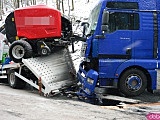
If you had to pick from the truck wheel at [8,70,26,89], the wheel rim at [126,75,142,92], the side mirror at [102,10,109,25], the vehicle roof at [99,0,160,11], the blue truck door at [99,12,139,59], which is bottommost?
the truck wheel at [8,70,26,89]

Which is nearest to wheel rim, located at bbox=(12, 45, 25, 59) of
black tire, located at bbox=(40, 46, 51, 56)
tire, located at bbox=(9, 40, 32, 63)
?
tire, located at bbox=(9, 40, 32, 63)

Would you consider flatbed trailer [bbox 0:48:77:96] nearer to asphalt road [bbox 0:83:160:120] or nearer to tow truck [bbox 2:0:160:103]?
tow truck [bbox 2:0:160:103]

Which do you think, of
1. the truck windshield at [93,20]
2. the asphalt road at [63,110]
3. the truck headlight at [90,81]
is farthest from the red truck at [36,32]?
the asphalt road at [63,110]

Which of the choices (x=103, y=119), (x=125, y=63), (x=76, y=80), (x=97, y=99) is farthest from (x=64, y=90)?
(x=103, y=119)

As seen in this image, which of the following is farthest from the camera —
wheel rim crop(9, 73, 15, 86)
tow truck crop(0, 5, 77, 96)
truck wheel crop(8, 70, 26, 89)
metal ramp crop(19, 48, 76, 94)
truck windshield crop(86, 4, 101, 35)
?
wheel rim crop(9, 73, 15, 86)

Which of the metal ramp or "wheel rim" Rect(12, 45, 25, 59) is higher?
"wheel rim" Rect(12, 45, 25, 59)

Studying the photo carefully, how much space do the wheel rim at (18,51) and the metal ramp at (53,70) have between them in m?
0.52

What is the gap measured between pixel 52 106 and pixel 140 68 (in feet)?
9.11

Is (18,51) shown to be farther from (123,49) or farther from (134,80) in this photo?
(134,80)

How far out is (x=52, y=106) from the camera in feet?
23.7

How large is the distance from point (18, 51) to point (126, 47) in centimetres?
356

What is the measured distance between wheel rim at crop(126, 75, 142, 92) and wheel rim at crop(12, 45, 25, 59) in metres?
3.52

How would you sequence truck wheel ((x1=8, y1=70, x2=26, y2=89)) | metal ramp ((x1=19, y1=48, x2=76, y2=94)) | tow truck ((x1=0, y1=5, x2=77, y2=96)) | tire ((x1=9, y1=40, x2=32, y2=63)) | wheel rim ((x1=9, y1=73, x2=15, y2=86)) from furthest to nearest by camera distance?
wheel rim ((x1=9, y1=73, x2=15, y2=86)) → truck wheel ((x1=8, y1=70, x2=26, y2=89)) → tire ((x1=9, y1=40, x2=32, y2=63)) → tow truck ((x1=0, y1=5, x2=77, y2=96)) → metal ramp ((x1=19, y1=48, x2=76, y2=94))

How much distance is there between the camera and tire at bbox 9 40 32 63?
977 cm
